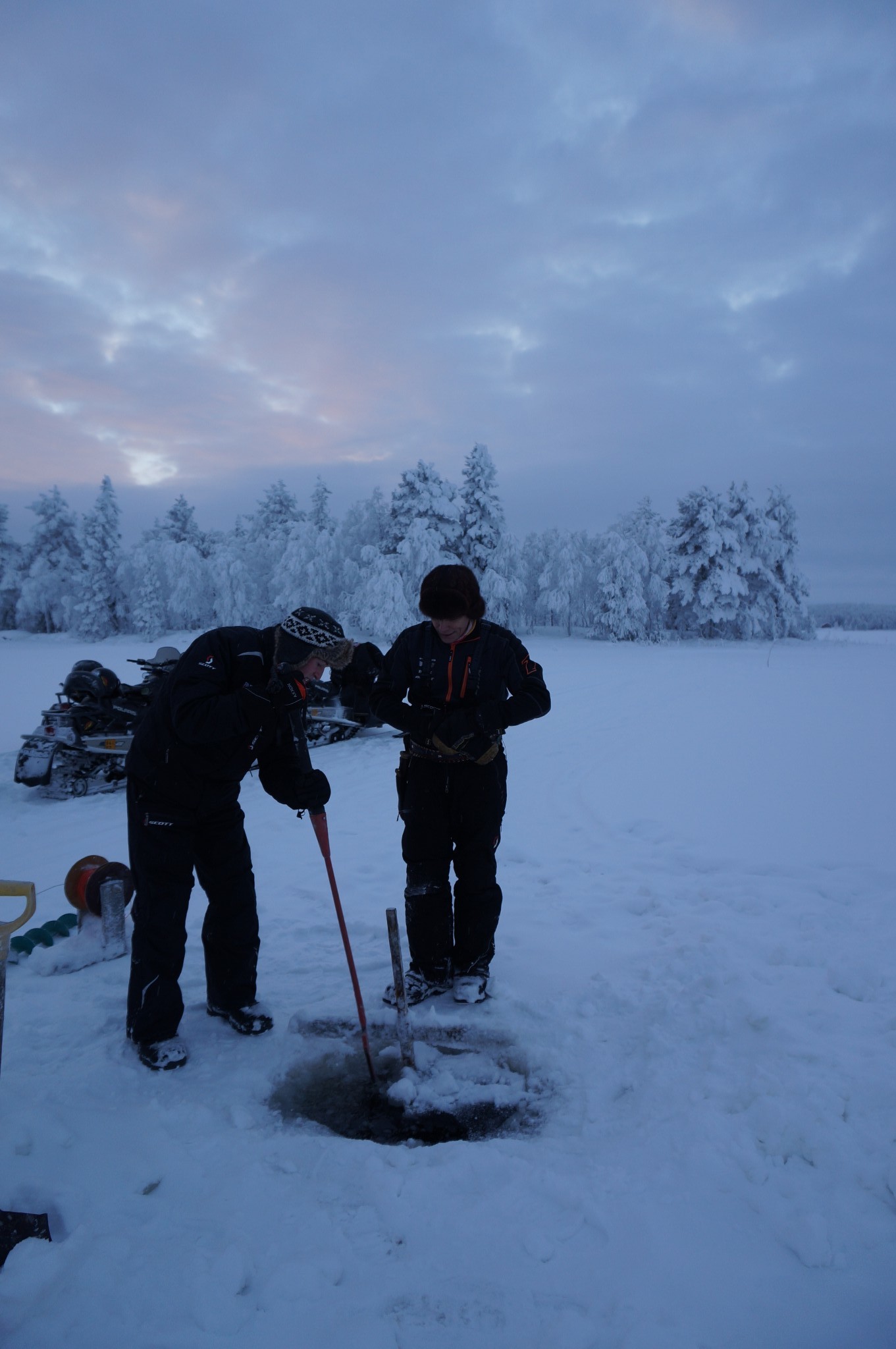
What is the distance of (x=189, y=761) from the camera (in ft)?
9.41

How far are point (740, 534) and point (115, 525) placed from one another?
33531 millimetres

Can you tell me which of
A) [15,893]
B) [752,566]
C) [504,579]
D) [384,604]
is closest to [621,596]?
[752,566]

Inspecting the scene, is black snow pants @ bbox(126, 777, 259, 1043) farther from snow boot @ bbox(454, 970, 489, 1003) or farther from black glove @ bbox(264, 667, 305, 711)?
snow boot @ bbox(454, 970, 489, 1003)

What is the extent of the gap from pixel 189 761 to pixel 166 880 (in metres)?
0.52

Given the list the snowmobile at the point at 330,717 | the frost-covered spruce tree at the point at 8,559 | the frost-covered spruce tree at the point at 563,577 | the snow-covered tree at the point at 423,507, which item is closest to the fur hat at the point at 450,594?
the snowmobile at the point at 330,717

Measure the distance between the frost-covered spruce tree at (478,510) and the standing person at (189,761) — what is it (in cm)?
2650

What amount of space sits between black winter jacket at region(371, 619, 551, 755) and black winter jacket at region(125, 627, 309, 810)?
0.54 meters

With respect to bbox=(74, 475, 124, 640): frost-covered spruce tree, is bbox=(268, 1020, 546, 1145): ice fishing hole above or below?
below

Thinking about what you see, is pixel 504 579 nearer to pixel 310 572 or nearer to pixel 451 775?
pixel 310 572

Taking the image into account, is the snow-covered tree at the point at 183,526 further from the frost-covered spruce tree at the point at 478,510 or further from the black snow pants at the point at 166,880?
the black snow pants at the point at 166,880

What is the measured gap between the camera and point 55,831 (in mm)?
6234

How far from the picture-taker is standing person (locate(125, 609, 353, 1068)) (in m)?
2.76

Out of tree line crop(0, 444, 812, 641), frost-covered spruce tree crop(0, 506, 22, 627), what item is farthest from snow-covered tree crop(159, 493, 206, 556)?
frost-covered spruce tree crop(0, 506, 22, 627)

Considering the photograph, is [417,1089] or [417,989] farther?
[417,989]
